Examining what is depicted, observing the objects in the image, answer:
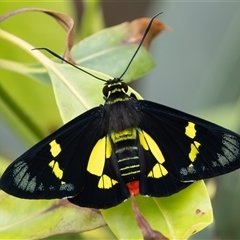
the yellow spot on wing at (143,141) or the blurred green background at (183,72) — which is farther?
the blurred green background at (183,72)

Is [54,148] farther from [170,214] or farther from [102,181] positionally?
[170,214]

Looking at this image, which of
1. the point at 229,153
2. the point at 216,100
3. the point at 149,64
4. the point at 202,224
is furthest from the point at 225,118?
the point at 202,224

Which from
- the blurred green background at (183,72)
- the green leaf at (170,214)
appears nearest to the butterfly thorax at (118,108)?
the green leaf at (170,214)

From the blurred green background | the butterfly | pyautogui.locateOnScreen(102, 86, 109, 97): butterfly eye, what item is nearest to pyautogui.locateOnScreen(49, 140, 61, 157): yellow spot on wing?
the butterfly

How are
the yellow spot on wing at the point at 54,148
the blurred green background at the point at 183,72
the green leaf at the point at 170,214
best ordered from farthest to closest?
the blurred green background at the point at 183,72 < the yellow spot on wing at the point at 54,148 < the green leaf at the point at 170,214

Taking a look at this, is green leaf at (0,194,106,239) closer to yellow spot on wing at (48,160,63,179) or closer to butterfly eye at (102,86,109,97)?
yellow spot on wing at (48,160,63,179)

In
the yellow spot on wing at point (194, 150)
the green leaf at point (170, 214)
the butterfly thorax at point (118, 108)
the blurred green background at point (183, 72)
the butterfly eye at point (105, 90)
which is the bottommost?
the green leaf at point (170, 214)

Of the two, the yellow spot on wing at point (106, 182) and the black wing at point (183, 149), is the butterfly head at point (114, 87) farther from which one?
the yellow spot on wing at point (106, 182)
